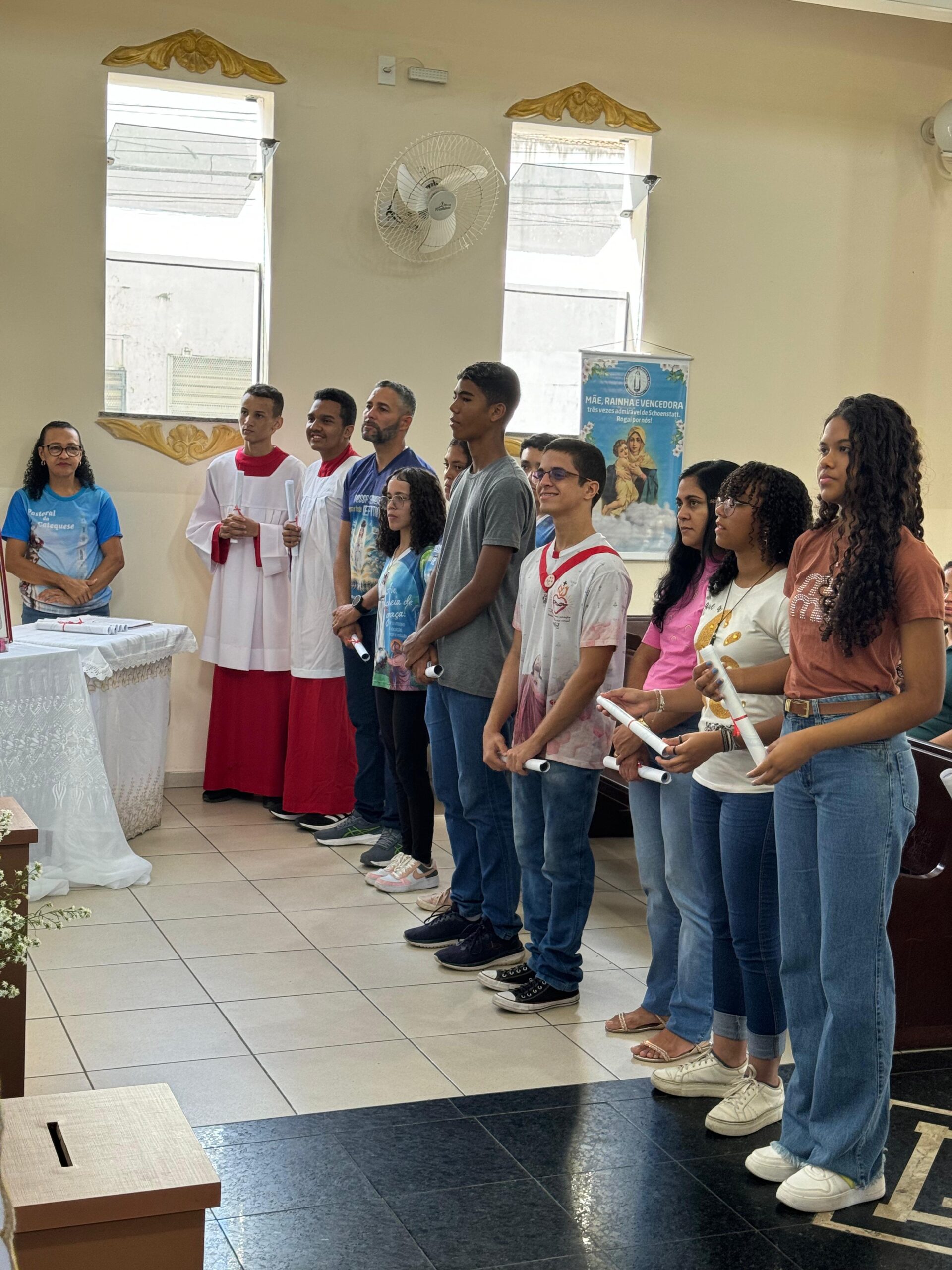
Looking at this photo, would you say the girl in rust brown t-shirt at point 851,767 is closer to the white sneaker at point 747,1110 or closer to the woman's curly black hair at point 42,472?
the white sneaker at point 747,1110

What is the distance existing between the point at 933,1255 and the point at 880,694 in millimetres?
1029

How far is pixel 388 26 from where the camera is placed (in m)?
6.10

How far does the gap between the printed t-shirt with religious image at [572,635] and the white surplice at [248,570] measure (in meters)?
2.52

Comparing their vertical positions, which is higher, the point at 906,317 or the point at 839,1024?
the point at 906,317

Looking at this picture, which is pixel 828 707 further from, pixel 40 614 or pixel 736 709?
pixel 40 614

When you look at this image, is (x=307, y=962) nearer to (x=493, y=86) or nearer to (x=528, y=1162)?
(x=528, y=1162)

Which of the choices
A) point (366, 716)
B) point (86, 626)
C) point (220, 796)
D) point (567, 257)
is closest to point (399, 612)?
point (366, 716)

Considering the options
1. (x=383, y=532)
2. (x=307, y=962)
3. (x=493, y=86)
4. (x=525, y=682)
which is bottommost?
(x=307, y=962)

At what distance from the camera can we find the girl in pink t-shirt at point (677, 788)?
308 centimetres

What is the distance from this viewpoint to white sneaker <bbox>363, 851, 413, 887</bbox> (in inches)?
186

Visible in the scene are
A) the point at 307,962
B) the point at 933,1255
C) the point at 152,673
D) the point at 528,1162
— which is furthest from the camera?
the point at 152,673

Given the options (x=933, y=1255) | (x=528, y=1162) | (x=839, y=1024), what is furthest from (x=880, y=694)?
(x=528, y=1162)

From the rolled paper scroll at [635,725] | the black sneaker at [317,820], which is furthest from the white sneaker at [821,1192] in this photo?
the black sneaker at [317,820]

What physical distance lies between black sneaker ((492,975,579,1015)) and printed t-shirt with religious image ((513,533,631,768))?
0.68m
